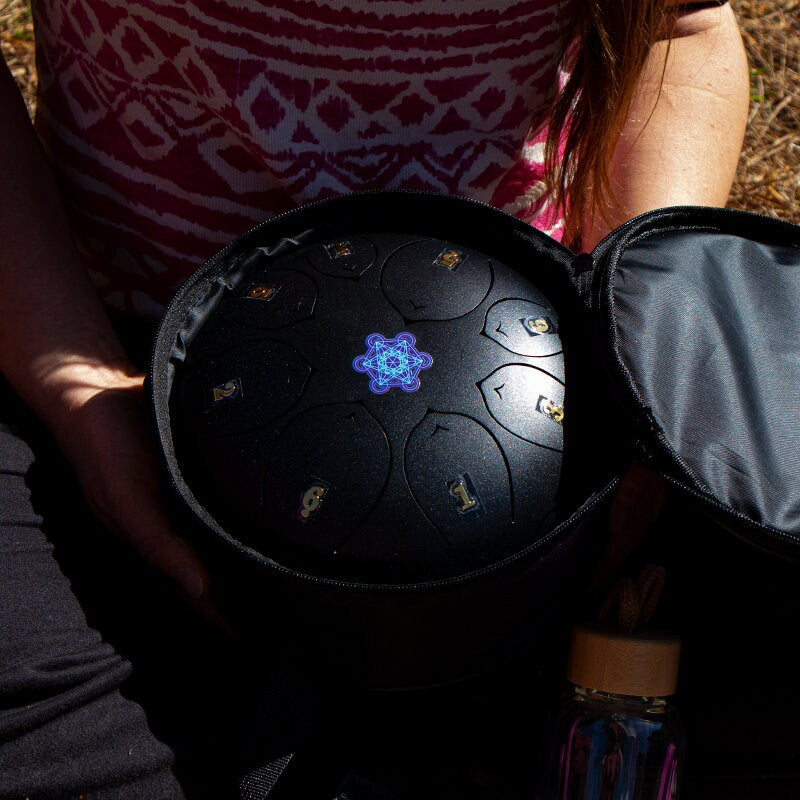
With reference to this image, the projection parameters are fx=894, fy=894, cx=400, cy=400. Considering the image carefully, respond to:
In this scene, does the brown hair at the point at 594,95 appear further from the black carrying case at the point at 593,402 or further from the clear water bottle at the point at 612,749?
the clear water bottle at the point at 612,749

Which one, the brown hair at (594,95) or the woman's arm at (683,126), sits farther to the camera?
the woman's arm at (683,126)

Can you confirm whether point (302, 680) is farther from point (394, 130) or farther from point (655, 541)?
point (394, 130)

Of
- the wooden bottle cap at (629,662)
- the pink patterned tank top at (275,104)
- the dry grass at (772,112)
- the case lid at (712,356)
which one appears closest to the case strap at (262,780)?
the wooden bottle cap at (629,662)

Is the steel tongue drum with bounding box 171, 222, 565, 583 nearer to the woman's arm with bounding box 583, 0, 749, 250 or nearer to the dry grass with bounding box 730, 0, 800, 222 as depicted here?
the woman's arm with bounding box 583, 0, 749, 250

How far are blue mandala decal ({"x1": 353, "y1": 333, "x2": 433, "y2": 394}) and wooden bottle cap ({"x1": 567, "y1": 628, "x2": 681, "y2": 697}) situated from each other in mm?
354

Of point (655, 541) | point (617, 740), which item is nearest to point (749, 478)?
point (655, 541)

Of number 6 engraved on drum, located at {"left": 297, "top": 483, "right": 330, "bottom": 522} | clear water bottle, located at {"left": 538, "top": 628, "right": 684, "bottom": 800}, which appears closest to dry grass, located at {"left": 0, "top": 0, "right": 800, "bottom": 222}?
clear water bottle, located at {"left": 538, "top": 628, "right": 684, "bottom": 800}

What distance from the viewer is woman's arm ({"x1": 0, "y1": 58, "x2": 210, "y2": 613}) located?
98cm

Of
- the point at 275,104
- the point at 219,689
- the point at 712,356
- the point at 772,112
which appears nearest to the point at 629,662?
the point at 712,356

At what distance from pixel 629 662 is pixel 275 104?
0.73 metres

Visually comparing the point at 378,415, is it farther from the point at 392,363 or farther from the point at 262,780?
the point at 262,780

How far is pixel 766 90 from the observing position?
2314 mm

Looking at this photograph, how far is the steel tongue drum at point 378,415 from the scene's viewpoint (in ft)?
2.65

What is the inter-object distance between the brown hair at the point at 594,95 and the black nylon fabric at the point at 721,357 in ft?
0.58
